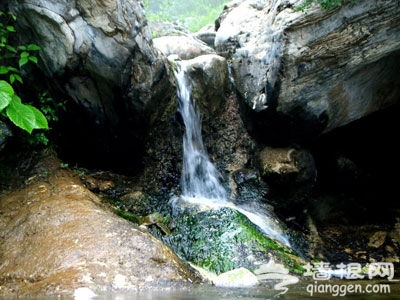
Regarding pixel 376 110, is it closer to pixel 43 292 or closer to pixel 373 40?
pixel 373 40

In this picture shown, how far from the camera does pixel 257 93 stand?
7.24 metres

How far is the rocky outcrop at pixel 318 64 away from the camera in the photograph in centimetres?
586

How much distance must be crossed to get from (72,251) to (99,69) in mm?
2882

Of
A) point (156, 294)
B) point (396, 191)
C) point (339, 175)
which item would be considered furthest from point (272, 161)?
point (156, 294)

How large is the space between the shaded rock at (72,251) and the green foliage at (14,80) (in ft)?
3.54

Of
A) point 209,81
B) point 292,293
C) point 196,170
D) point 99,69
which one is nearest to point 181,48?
point 209,81

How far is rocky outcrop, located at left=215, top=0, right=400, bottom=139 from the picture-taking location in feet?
19.2

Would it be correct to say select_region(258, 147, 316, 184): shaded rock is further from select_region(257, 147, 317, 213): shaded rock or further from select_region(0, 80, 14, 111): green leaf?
select_region(0, 80, 14, 111): green leaf

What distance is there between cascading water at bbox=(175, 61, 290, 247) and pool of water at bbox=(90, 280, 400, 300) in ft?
9.00

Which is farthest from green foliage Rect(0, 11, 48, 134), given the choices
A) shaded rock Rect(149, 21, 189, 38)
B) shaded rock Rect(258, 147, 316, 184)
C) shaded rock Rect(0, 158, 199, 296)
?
shaded rock Rect(149, 21, 189, 38)

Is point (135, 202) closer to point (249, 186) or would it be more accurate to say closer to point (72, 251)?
point (72, 251)

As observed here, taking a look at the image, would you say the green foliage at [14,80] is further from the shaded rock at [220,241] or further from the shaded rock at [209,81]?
the shaded rock at [209,81]

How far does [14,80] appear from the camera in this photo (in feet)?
18.2

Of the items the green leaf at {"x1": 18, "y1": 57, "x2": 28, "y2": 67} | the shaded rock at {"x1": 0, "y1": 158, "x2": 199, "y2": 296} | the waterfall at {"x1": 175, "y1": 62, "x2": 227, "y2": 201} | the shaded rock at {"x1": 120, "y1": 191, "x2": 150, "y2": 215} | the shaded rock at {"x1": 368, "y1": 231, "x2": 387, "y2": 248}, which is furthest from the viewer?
the shaded rock at {"x1": 368, "y1": 231, "x2": 387, "y2": 248}
